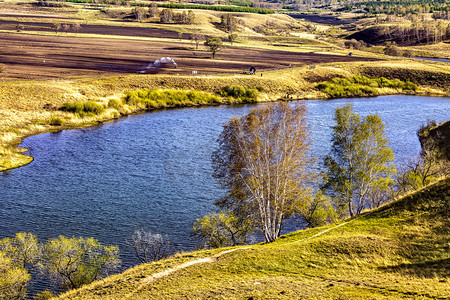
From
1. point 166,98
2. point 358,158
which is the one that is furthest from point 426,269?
point 166,98

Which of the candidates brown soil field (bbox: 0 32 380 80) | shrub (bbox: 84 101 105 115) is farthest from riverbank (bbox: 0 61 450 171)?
brown soil field (bbox: 0 32 380 80)

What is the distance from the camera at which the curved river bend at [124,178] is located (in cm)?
4234

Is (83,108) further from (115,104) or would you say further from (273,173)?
(273,173)

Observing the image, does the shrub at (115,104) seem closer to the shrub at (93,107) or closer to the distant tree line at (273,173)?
the shrub at (93,107)

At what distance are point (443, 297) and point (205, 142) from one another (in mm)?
52939

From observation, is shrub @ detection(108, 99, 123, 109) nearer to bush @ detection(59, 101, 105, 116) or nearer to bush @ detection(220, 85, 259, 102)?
bush @ detection(59, 101, 105, 116)

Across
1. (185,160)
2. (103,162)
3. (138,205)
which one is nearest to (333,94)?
(185,160)

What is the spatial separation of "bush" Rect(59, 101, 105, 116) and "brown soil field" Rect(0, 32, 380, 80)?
21.5m

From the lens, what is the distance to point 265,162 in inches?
1501

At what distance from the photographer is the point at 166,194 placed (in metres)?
50.2

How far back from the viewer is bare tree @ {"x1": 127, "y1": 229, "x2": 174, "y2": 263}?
1452 inches

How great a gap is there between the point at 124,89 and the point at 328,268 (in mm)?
83898

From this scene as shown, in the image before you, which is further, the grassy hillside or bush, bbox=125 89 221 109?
bush, bbox=125 89 221 109

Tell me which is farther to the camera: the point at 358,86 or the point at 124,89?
the point at 358,86
